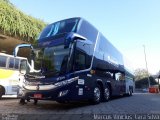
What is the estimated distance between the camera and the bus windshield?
12.0m

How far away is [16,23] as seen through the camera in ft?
66.2

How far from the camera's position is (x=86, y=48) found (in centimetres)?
1245

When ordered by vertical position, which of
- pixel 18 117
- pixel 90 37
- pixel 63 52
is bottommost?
pixel 18 117

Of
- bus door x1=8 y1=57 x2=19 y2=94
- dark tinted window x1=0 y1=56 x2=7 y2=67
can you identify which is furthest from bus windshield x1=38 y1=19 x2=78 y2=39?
bus door x1=8 y1=57 x2=19 y2=94

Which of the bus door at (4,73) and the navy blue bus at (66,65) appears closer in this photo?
the navy blue bus at (66,65)

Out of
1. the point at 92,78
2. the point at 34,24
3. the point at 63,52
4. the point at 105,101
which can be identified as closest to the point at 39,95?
the point at 63,52

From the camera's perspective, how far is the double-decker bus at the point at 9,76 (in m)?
17.1

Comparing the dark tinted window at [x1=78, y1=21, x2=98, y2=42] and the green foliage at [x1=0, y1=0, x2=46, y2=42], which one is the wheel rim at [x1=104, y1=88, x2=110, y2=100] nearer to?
the dark tinted window at [x1=78, y1=21, x2=98, y2=42]

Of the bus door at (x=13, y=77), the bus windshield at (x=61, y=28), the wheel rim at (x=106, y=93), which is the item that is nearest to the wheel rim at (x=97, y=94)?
the wheel rim at (x=106, y=93)

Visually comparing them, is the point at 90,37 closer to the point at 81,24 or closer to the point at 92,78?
the point at 81,24

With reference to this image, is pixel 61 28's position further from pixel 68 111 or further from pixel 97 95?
pixel 68 111

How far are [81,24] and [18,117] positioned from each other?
5.58m

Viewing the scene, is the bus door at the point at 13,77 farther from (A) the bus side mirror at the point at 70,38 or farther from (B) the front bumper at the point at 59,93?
(A) the bus side mirror at the point at 70,38

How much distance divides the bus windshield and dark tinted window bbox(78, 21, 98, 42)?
0.38m
